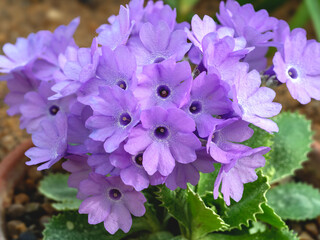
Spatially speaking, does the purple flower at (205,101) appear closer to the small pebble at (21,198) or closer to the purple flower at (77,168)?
the purple flower at (77,168)

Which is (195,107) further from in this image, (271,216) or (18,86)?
(18,86)

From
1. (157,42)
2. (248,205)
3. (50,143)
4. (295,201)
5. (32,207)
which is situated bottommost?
(32,207)

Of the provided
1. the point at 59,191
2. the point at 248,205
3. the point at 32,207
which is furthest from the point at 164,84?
the point at 32,207

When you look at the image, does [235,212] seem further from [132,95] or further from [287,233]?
[132,95]

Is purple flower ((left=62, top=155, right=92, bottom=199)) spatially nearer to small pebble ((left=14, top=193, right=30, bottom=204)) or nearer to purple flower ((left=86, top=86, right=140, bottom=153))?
purple flower ((left=86, top=86, right=140, bottom=153))

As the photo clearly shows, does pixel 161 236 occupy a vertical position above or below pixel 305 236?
above

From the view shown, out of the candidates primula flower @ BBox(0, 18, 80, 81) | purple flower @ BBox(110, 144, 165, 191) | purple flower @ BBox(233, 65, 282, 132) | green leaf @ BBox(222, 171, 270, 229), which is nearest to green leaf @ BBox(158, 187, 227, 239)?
green leaf @ BBox(222, 171, 270, 229)

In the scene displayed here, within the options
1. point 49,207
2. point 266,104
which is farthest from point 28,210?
point 266,104
